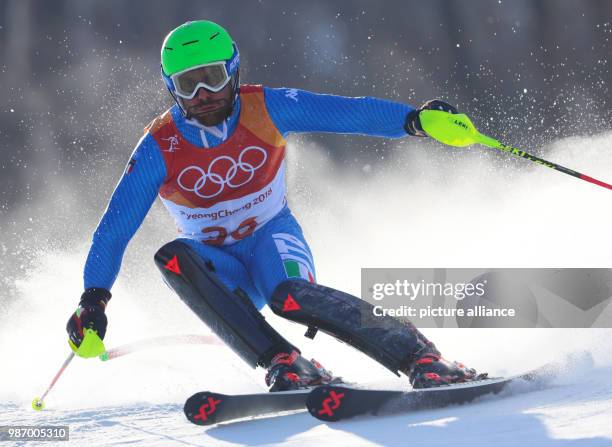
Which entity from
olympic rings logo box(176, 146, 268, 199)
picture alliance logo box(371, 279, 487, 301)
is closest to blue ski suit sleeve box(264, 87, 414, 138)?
olympic rings logo box(176, 146, 268, 199)

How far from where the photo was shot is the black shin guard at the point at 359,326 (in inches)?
113

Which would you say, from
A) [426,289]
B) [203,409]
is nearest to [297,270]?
[203,409]

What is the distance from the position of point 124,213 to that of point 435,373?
4.42 ft

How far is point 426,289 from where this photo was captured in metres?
4.86

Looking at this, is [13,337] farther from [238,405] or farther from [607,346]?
[607,346]

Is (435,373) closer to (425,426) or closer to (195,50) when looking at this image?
(425,426)

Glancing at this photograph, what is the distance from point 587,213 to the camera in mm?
5504

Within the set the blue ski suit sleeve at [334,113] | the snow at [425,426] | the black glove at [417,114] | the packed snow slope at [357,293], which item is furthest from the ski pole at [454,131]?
the snow at [425,426]

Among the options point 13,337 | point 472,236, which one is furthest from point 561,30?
point 13,337

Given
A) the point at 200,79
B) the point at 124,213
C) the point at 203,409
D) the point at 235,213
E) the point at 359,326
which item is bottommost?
the point at 203,409

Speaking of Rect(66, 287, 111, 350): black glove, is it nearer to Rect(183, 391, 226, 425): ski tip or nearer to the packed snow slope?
the packed snow slope

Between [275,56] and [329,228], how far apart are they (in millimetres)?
1928

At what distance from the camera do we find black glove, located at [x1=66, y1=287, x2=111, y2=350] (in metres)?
3.07

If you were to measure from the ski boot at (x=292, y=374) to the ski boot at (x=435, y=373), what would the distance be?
1.33 ft
